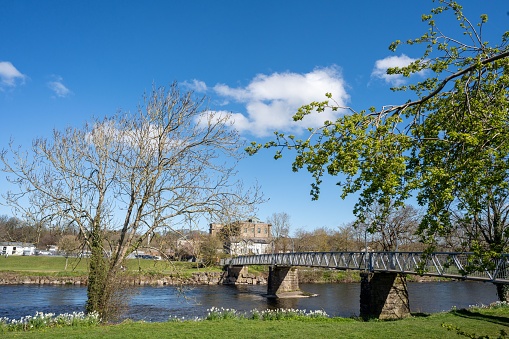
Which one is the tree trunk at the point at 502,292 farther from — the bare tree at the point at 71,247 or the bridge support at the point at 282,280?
the bare tree at the point at 71,247

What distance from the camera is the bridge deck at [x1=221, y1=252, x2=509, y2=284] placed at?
26.1 ft

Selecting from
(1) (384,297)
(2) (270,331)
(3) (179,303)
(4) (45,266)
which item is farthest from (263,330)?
(4) (45,266)

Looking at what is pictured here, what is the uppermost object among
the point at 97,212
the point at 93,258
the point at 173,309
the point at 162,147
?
the point at 162,147

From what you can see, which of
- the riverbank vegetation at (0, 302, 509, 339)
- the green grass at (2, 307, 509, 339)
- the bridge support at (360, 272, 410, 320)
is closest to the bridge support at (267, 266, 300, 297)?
the bridge support at (360, 272, 410, 320)

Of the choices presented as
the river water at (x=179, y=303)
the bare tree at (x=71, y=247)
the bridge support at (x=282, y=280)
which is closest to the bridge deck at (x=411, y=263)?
the bridge support at (x=282, y=280)

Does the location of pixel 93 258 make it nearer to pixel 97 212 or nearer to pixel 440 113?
pixel 97 212

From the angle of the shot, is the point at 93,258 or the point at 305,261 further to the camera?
the point at 305,261

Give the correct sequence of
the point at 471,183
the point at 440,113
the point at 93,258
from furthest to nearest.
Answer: the point at 93,258 → the point at 440,113 → the point at 471,183

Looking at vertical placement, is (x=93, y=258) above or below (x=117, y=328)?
above

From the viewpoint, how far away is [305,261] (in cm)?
4453

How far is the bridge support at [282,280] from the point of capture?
148 feet

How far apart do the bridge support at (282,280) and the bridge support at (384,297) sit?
18036 mm

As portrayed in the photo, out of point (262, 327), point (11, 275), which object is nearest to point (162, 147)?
point (262, 327)

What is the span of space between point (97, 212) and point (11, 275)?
1483 inches
